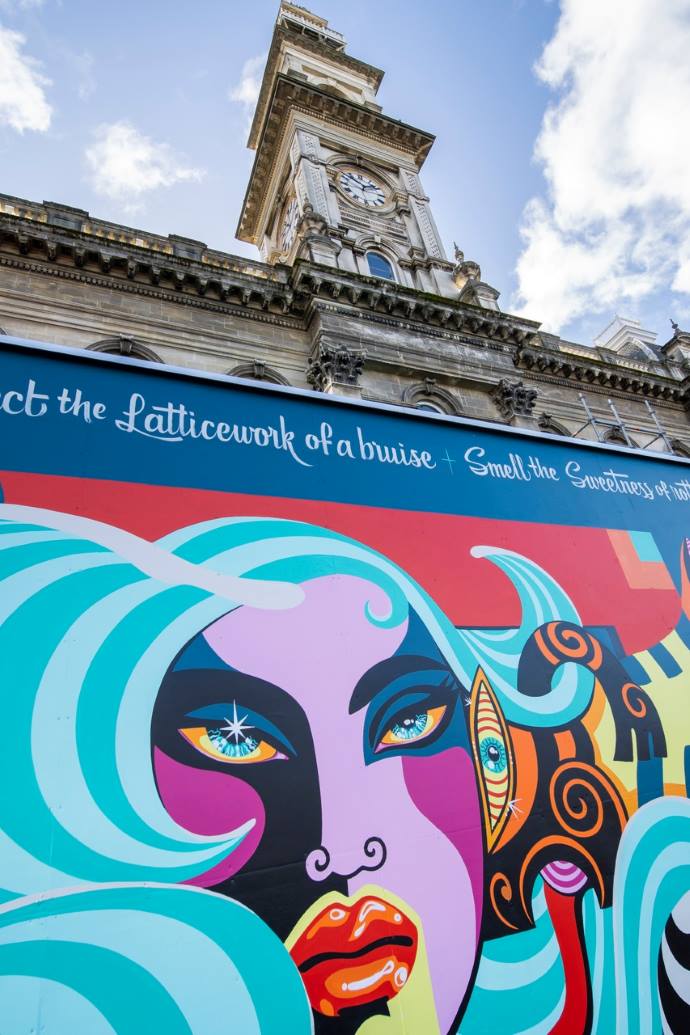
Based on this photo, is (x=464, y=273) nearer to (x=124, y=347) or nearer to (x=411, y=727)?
(x=124, y=347)

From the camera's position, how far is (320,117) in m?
19.3

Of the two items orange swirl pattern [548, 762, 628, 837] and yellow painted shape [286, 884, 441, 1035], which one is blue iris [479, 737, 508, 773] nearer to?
orange swirl pattern [548, 762, 628, 837]

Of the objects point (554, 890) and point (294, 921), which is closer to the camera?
point (294, 921)

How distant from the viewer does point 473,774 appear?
93.4 inches

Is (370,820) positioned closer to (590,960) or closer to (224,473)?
(590,960)

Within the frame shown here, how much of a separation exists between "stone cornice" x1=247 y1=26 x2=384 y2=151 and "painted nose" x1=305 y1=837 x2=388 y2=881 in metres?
28.0

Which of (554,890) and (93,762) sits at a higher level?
(93,762)

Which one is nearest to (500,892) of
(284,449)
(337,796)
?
(337,796)

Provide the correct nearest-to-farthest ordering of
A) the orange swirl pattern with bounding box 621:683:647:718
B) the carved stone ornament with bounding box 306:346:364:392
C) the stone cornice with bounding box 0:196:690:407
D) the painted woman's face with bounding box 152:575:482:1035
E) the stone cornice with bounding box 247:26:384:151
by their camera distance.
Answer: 1. the painted woman's face with bounding box 152:575:482:1035
2. the orange swirl pattern with bounding box 621:683:647:718
3. the stone cornice with bounding box 0:196:690:407
4. the carved stone ornament with bounding box 306:346:364:392
5. the stone cornice with bounding box 247:26:384:151

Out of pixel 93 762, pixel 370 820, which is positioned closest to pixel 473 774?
pixel 370 820

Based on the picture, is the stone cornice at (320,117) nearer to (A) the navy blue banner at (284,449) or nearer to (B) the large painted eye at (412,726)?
(A) the navy blue banner at (284,449)

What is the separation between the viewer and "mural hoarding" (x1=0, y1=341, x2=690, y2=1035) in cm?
177

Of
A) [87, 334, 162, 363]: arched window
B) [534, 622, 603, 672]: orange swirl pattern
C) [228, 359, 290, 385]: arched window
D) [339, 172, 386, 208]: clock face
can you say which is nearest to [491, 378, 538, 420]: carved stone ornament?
[228, 359, 290, 385]: arched window

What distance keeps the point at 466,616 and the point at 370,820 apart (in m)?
1.24
